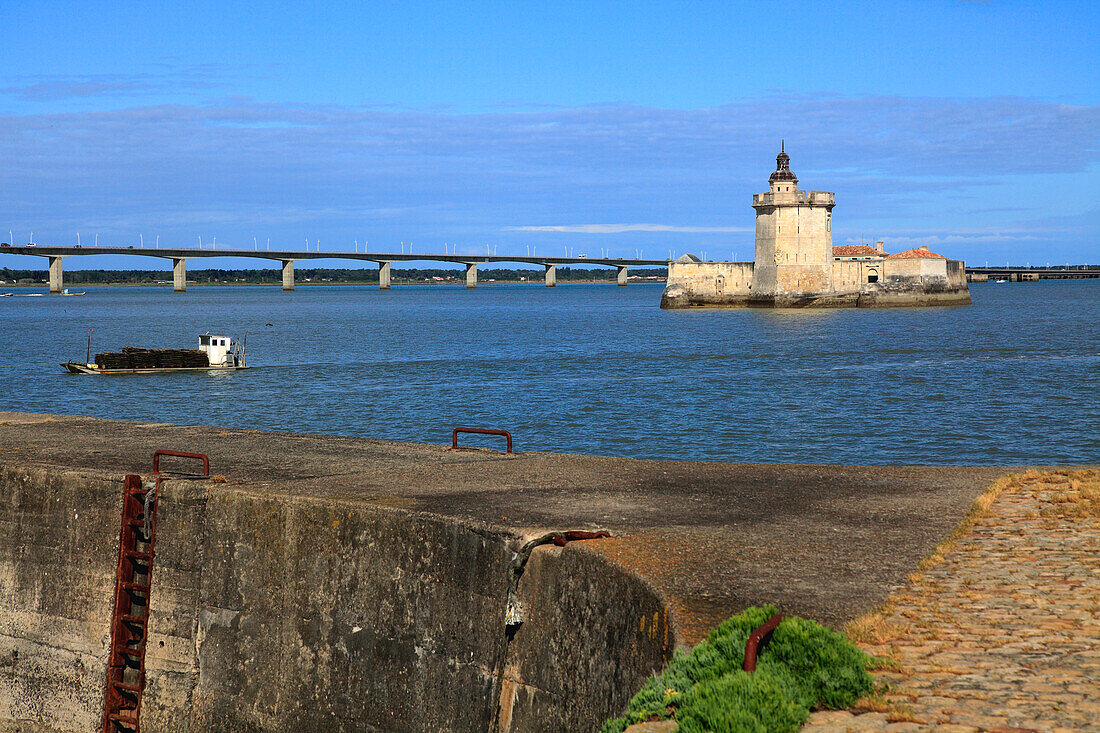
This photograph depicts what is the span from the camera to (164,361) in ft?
161

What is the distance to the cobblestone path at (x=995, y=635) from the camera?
553 cm

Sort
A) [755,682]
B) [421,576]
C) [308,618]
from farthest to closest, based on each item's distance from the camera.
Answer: [308,618]
[421,576]
[755,682]

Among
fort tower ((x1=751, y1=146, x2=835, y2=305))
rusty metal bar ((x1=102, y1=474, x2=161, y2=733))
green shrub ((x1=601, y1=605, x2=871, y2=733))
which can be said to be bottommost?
rusty metal bar ((x1=102, y1=474, x2=161, y2=733))

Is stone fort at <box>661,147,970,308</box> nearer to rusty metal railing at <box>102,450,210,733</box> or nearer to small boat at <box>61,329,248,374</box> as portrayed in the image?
small boat at <box>61,329,248,374</box>

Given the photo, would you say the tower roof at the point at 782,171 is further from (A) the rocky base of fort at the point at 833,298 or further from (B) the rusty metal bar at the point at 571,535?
(B) the rusty metal bar at the point at 571,535

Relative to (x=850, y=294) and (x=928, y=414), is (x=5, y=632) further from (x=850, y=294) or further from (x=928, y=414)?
(x=850, y=294)

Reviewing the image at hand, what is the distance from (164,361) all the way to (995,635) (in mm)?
47620

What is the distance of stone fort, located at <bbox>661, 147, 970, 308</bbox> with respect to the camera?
10631 centimetres

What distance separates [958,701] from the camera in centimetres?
570

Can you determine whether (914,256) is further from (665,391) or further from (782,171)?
(665,391)

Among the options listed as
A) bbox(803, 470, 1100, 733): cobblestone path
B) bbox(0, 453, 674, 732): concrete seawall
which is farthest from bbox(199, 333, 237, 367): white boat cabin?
bbox(803, 470, 1100, 733): cobblestone path

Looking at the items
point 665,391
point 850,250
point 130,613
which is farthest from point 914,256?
point 130,613

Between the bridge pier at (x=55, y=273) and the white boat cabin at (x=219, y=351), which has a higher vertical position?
the bridge pier at (x=55, y=273)

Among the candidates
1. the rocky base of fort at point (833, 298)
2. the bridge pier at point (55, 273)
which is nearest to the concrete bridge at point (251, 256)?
the bridge pier at point (55, 273)
